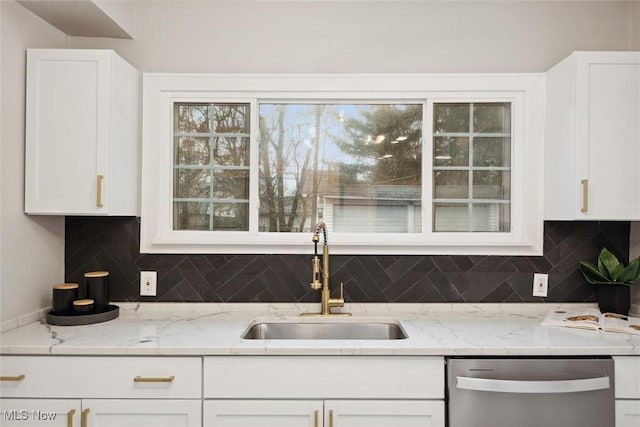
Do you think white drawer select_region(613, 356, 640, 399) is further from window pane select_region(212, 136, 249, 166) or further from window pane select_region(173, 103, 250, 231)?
window pane select_region(212, 136, 249, 166)

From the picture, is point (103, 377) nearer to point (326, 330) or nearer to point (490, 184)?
point (326, 330)

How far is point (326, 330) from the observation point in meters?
2.22

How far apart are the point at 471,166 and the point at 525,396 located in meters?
1.17

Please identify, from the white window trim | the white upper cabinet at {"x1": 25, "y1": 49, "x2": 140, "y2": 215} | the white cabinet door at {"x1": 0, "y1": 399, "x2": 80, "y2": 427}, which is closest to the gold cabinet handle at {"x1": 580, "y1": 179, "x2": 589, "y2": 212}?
the white window trim

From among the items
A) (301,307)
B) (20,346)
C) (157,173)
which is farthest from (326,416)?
(157,173)

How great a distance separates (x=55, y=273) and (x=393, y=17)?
88.5 inches

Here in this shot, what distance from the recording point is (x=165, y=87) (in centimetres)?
231

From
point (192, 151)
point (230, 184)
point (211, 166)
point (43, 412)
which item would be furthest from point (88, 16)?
point (43, 412)

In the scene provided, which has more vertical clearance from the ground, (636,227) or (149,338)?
(636,227)

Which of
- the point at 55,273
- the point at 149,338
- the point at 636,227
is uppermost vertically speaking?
the point at 636,227

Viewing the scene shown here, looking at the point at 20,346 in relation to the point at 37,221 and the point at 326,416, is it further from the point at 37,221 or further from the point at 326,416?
the point at 326,416

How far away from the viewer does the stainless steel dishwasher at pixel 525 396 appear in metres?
1.68

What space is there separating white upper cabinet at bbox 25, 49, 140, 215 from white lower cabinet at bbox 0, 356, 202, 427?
70 centimetres

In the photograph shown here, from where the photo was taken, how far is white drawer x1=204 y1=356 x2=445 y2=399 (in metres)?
1.71
